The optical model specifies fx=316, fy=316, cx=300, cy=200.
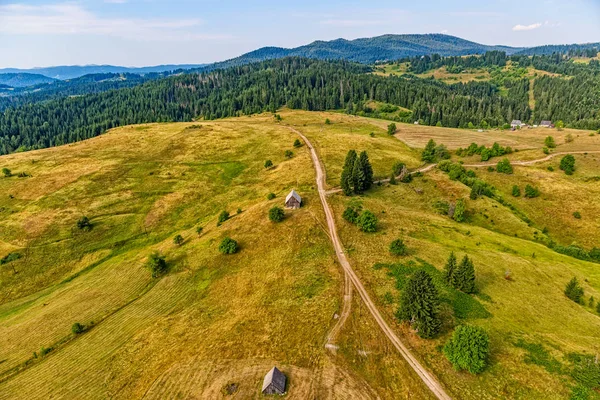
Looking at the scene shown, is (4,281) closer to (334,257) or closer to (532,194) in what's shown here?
(334,257)

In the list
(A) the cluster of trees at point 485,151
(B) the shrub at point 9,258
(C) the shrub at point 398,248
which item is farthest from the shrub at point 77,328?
(A) the cluster of trees at point 485,151

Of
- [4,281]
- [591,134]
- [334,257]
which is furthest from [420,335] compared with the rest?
[591,134]

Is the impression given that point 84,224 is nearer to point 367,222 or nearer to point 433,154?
point 367,222

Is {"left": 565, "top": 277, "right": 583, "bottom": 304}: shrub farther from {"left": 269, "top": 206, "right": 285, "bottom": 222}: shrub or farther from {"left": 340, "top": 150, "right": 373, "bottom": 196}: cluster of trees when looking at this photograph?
{"left": 269, "top": 206, "right": 285, "bottom": 222}: shrub

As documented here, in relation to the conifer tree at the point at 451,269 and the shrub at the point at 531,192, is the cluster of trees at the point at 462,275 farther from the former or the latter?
the shrub at the point at 531,192

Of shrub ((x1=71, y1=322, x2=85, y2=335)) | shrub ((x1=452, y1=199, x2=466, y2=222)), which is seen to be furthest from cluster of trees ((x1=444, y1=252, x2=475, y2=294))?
shrub ((x1=71, y1=322, x2=85, y2=335))

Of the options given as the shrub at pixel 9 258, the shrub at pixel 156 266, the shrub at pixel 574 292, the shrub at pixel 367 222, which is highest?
the shrub at pixel 367 222
